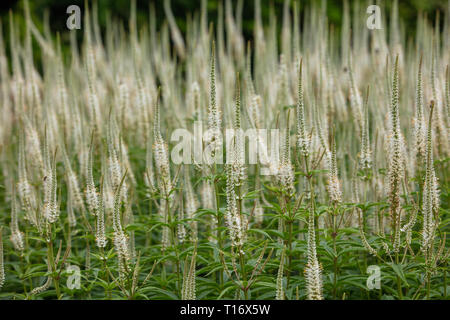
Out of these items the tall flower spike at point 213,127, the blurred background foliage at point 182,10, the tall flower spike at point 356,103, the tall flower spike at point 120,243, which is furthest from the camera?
the blurred background foliage at point 182,10

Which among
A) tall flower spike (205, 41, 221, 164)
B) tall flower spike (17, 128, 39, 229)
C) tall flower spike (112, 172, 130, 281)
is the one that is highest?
tall flower spike (205, 41, 221, 164)

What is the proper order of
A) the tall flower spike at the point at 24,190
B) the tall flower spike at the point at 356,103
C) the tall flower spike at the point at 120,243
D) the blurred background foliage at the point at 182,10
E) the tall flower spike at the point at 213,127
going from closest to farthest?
the tall flower spike at the point at 120,243
the tall flower spike at the point at 213,127
the tall flower spike at the point at 24,190
the tall flower spike at the point at 356,103
the blurred background foliage at the point at 182,10

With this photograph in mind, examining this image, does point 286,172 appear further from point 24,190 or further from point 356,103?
point 24,190

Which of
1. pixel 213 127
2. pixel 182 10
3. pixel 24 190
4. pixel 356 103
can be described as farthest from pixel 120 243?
pixel 182 10

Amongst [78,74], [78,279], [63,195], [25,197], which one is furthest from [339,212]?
[78,74]

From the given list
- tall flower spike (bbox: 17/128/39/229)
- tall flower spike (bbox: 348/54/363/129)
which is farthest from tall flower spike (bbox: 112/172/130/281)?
tall flower spike (bbox: 348/54/363/129)

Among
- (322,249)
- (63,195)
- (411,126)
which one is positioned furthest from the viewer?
(63,195)

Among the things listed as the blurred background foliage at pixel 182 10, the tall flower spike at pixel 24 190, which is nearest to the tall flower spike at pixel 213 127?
the tall flower spike at pixel 24 190

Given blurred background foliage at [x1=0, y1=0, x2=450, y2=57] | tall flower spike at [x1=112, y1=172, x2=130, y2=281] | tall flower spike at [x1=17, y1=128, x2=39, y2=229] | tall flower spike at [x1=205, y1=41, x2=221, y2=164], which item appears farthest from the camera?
blurred background foliage at [x1=0, y1=0, x2=450, y2=57]

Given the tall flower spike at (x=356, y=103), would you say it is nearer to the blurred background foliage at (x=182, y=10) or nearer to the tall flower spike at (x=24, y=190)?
the tall flower spike at (x=24, y=190)

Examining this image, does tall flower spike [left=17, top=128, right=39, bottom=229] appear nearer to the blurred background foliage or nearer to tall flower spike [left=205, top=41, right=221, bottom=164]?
tall flower spike [left=205, top=41, right=221, bottom=164]

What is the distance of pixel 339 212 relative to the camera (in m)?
4.21
